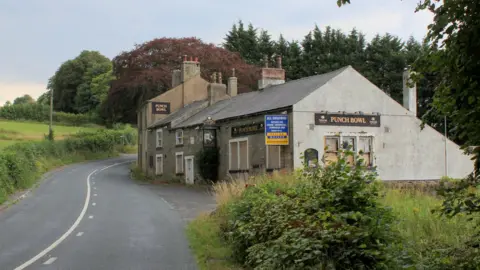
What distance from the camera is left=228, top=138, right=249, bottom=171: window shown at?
29750 millimetres

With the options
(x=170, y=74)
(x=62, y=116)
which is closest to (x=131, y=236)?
(x=170, y=74)

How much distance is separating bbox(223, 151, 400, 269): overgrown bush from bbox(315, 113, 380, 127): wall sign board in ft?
59.2

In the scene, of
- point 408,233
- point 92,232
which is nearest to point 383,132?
point 92,232

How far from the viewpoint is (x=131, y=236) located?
1458 cm

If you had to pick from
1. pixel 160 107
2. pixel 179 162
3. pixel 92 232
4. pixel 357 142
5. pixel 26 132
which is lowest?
pixel 92 232

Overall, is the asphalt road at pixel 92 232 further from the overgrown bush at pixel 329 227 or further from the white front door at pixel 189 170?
the white front door at pixel 189 170

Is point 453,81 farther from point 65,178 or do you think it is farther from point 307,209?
point 65,178

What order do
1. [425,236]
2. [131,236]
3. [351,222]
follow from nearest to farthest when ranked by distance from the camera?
1. [351,222]
2. [425,236]
3. [131,236]

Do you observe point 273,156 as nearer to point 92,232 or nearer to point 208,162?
point 208,162

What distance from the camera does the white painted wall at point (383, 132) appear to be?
85.5ft

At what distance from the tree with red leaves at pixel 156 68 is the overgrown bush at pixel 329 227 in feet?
147

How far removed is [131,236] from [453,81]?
1187 cm

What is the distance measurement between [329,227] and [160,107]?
3918 cm

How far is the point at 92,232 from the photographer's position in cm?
1535
